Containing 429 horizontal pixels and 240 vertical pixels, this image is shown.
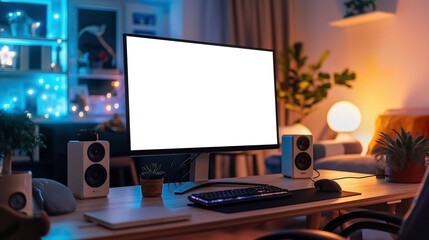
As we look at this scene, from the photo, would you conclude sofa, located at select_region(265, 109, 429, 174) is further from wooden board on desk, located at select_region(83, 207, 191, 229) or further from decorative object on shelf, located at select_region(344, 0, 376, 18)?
wooden board on desk, located at select_region(83, 207, 191, 229)

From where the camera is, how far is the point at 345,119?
167 inches

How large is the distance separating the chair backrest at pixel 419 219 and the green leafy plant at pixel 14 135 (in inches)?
30.5

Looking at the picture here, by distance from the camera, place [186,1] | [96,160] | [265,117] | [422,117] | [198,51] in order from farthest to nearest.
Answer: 1. [186,1]
2. [422,117]
3. [265,117]
4. [198,51]
5. [96,160]

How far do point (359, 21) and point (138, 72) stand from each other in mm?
3379

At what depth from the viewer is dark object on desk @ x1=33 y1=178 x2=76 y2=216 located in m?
1.07

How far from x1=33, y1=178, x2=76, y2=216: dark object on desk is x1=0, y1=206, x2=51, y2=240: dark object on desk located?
23cm

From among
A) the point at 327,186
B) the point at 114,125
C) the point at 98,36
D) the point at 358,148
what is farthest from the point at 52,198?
the point at 98,36

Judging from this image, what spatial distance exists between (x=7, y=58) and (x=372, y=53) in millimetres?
3135

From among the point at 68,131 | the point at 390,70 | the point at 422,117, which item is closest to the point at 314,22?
the point at 390,70

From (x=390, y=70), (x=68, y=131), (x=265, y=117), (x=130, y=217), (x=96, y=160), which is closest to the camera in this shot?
(x=130, y=217)

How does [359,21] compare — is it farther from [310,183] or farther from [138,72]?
[138,72]

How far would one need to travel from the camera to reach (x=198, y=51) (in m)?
1.54

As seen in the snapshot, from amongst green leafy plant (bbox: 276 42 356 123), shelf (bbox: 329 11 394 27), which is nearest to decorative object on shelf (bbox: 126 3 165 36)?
green leafy plant (bbox: 276 42 356 123)

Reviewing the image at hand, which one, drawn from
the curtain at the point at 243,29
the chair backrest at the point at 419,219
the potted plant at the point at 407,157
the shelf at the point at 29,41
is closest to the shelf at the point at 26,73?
the shelf at the point at 29,41
